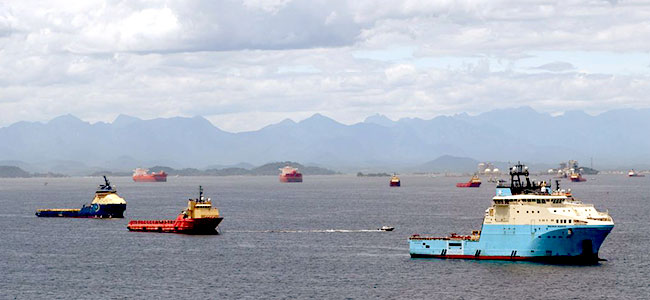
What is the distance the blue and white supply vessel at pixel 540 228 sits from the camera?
319ft

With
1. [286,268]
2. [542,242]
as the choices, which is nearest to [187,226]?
[286,268]

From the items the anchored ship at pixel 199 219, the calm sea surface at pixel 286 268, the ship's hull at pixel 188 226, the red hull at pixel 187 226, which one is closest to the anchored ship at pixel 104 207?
the calm sea surface at pixel 286 268

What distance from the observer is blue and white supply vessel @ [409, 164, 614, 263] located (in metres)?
97.2

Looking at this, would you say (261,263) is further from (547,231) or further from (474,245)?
(547,231)

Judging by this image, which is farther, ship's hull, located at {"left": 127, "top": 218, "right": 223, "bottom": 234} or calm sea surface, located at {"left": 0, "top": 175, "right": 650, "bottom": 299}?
ship's hull, located at {"left": 127, "top": 218, "right": 223, "bottom": 234}

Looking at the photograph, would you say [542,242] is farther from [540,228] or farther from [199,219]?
[199,219]

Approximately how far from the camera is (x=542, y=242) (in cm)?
9812

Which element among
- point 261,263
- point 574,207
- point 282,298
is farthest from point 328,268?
point 574,207

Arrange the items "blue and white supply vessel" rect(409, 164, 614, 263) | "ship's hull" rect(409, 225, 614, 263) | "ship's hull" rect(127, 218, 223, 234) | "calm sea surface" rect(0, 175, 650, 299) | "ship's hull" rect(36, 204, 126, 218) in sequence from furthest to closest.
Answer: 1. "ship's hull" rect(36, 204, 126, 218)
2. "ship's hull" rect(127, 218, 223, 234)
3. "ship's hull" rect(409, 225, 614, 263)
4. "blue and white supply vessel" rect(409, 164, 614, 263)
5. "calm sea surface" rect(0, 175, 650, 299)

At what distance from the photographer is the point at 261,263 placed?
11144 cm

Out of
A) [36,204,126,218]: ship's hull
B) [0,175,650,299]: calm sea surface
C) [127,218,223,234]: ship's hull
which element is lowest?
[0,175,650,299]: calm sea surface

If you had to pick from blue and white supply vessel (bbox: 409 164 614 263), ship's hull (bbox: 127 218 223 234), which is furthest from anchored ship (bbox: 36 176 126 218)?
blue and white supply vessel (bbox: 409 164 614 263)

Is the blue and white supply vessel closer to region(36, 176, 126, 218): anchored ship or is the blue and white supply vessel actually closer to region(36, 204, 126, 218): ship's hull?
region(36, 204, 126, 218): ship's hull

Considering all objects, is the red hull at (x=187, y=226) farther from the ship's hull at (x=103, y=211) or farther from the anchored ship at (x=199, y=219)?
the ship's hull at (x=103, y=211)
